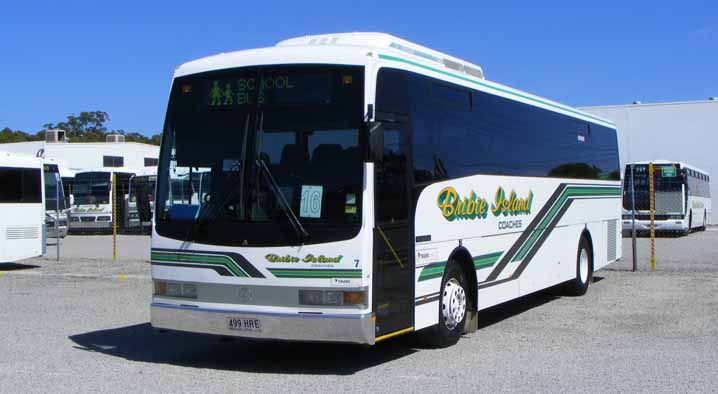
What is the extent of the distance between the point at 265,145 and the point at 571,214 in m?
7.52

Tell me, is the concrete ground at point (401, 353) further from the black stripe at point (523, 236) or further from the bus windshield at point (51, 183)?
the bus windshield at point (51, 183)

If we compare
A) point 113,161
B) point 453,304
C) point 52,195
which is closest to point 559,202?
point 453,304

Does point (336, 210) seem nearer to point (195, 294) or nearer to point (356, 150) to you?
point (356, 150)

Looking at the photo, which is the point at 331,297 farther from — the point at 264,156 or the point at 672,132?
the point at 672,132

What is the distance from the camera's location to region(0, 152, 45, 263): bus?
808 inches

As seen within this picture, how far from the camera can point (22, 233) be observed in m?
21.0

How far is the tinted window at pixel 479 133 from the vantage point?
9383mm

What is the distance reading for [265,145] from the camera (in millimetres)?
8727

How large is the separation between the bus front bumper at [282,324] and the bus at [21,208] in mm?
13026

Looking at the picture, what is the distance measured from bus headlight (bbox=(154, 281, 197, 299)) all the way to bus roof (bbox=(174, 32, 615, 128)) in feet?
7.56

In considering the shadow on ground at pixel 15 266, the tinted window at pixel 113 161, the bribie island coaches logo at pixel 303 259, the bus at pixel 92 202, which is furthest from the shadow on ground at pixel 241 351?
the tinted window at pixel 113 161

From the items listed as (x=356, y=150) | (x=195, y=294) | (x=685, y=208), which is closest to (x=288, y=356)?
(x=195, y=294)

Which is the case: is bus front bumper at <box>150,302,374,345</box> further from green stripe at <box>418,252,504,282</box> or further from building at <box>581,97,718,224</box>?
building at <box>581,97,718,224</box>

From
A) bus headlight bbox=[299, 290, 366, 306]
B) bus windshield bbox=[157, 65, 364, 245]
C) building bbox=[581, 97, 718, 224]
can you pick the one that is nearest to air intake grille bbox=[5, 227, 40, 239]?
bus windshield bbox=[157, 65, 364, 245]
